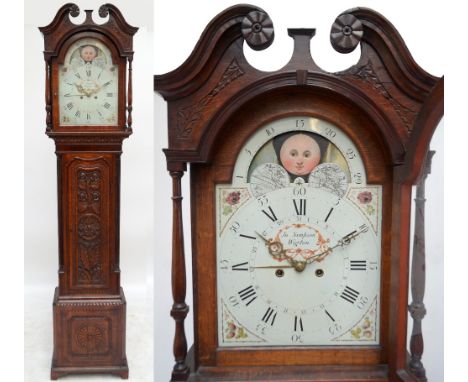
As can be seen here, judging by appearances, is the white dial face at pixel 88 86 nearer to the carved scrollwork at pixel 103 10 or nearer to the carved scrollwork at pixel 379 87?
the carved scrollwork at pixel 103 10

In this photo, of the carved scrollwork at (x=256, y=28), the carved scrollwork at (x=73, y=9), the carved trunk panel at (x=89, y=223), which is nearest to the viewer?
the carved scrollwork at (x=256, y=28)

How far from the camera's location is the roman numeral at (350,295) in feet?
5.86

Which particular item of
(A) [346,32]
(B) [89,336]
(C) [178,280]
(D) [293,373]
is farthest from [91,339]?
(A) [346,32]

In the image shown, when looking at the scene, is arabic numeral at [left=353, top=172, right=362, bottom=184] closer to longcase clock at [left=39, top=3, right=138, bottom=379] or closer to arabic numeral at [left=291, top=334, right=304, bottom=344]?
arabic numeral at [left=291, top=334, right=304, bottom=344]

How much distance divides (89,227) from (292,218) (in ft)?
3.74

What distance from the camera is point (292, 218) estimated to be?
69.9 inches

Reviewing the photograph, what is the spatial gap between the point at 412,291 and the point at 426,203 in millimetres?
272

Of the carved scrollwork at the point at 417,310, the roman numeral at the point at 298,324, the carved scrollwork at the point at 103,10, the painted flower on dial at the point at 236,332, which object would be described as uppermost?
the carved scrollwork at the point at 103,10

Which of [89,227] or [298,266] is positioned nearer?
[298,266]

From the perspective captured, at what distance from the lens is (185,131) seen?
171 cm

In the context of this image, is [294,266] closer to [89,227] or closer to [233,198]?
[233,198]

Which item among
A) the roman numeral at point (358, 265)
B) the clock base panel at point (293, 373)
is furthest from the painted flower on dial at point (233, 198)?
the clock base panel at point (293, 373)

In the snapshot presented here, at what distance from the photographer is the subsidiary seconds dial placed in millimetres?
1775

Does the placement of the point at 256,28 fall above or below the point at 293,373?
above
